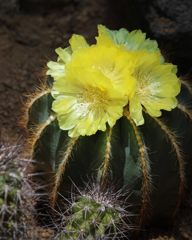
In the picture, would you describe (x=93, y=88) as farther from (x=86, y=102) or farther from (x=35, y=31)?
(x=35, y=31)

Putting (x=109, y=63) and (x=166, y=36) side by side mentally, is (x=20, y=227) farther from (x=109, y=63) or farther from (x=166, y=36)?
(x=166, y=36)

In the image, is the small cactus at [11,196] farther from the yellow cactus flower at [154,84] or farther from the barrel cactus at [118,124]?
the yellow cactus flower at [154,84]

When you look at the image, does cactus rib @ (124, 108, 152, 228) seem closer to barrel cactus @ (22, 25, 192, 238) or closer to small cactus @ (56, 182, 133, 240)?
barrel cactus @ (22, 25, 192, 238)

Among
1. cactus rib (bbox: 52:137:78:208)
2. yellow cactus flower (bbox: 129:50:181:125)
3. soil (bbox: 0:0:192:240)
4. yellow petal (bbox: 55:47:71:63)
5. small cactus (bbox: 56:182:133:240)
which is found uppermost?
soil (bbox: 0:0:192:240)

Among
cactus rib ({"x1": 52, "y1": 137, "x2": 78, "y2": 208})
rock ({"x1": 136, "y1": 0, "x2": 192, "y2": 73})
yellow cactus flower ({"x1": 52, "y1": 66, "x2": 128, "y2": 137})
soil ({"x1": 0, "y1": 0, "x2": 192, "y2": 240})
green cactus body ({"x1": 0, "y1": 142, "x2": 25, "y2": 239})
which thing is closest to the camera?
green cactus body ({"x1": 0, "y1": 142, "x2": 25, "y2": 239})

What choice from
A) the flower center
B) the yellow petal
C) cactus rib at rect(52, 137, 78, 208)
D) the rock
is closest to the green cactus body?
cactus rib at rect(52, 137, 78, 208)

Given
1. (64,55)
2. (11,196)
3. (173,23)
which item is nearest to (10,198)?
(11,196)

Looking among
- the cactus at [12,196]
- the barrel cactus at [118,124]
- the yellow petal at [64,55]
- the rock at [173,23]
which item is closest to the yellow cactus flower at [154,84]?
the barrel cactus at [118,124]
